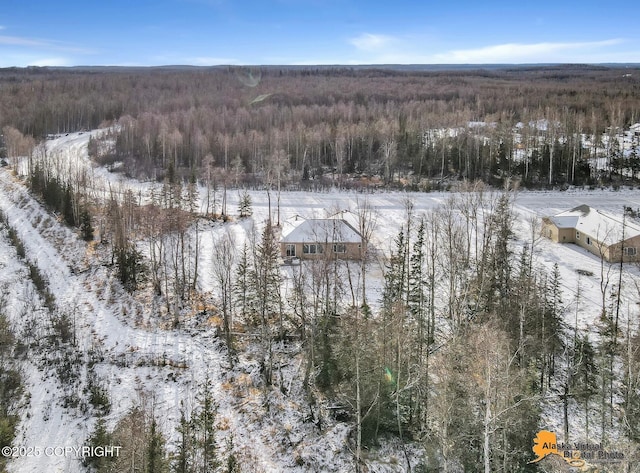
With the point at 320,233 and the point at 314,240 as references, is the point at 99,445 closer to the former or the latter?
the point at 314,240

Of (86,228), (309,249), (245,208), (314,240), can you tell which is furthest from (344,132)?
(86,228)

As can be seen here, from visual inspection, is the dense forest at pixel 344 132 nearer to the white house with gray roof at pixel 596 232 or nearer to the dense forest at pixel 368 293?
the dense forest at pixel 368 293

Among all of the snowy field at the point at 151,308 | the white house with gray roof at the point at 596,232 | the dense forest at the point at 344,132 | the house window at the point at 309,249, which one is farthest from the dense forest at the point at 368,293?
the house window at the point at 309,249

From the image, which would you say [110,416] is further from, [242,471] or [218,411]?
[242,471]

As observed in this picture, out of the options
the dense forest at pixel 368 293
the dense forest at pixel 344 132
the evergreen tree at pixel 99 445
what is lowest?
the evergreen tree at pixel 99 445

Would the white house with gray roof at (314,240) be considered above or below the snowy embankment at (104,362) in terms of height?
above
